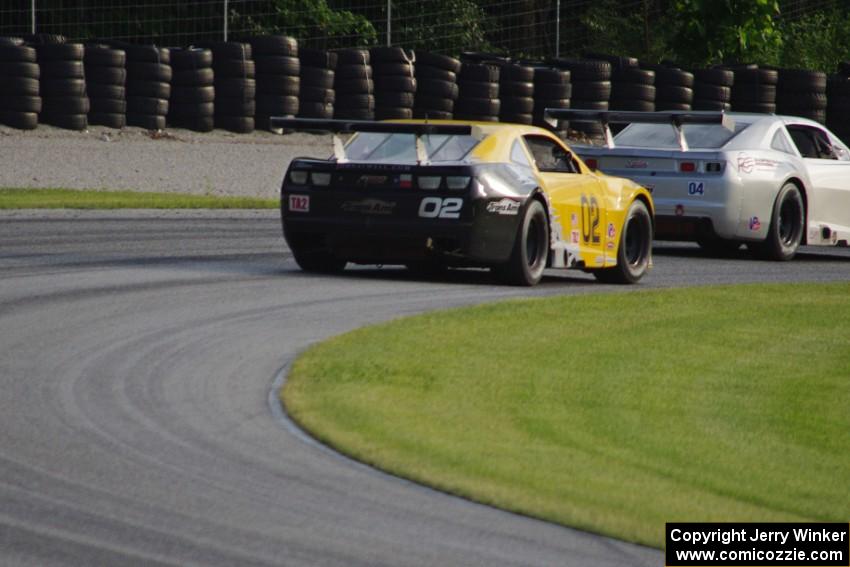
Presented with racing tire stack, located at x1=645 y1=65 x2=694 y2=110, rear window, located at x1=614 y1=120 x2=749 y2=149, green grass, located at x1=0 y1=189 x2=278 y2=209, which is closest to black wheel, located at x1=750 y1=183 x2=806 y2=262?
rear window, located at x1=614 y1=120 x2=749 y2=149

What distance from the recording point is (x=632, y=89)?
28.6 meters

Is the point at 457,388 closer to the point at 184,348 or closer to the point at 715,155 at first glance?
the point at 184,348

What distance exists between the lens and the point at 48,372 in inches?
309

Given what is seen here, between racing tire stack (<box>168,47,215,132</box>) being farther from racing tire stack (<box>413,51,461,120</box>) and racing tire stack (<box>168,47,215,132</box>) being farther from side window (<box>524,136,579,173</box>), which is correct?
side window (<box>524,136,579,173</box>)

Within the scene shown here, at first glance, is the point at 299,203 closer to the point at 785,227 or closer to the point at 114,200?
the point at 785,227

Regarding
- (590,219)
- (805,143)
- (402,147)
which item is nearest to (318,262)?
(402,147)

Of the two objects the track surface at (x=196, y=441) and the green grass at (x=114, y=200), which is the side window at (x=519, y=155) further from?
the green grass at (x=114, y=200)

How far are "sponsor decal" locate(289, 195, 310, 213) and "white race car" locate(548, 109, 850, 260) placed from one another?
298 centimetres

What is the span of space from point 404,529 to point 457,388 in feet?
8.42

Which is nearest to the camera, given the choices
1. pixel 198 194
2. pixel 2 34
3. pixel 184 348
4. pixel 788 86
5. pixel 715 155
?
pixel 184 348

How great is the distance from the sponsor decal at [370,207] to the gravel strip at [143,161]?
34.5ft

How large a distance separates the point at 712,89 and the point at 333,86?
7.15 metres

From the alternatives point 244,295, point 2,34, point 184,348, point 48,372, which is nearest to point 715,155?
point 244,295

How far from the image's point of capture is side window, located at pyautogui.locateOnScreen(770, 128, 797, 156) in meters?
16.0
